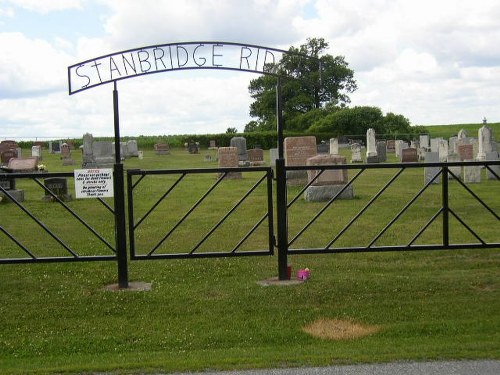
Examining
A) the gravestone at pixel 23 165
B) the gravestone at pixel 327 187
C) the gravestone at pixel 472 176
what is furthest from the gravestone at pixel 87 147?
the gravestone at pixel 472 176

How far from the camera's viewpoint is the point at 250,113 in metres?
75.2

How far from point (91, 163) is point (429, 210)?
2034 centimetres

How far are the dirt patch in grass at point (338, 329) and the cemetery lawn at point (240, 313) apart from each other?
0.25 ft

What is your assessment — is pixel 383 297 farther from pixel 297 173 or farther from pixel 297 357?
pixel 297 173

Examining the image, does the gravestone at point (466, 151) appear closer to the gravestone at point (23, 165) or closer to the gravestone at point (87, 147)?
the gravestone at point (23, 165)

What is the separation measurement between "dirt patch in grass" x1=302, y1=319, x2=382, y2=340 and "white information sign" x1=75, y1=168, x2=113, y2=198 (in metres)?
3.06

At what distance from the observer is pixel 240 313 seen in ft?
24.9

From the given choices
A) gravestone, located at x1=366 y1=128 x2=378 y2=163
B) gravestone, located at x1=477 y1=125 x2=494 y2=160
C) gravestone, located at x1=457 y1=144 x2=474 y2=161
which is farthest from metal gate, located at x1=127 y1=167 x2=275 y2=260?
gravestone, located at x1=366 y1=128 x2=378 y2=163

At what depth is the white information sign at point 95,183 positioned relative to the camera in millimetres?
8672

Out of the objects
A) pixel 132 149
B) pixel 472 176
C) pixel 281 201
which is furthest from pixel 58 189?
pixel 132 149

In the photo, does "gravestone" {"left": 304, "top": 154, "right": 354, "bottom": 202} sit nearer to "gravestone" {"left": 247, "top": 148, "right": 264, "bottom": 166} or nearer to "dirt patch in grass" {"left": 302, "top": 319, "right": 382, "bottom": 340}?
"dirt patch in grass" {"left": 302, "top": 319, "right": 382, "bottom": 340}

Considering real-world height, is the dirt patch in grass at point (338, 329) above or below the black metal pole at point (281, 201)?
below

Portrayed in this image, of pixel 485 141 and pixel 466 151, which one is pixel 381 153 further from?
pixel 485 141

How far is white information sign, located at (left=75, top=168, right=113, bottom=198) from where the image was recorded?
8672 millimetres
